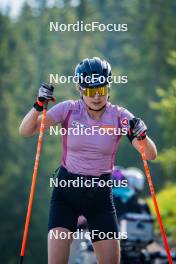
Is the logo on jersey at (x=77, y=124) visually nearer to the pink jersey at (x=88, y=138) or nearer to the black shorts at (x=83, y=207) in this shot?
the pink jersey at (x=88, y=138)

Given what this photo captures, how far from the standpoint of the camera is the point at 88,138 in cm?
674

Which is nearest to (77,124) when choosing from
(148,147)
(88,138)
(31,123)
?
(88,138)

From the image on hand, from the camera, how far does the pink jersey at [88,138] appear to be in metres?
6.77

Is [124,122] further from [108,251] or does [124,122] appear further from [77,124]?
[108,251]

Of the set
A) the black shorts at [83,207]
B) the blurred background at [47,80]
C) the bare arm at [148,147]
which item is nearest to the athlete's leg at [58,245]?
the black shorts at [83,207]

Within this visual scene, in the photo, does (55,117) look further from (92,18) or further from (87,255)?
(92,18)

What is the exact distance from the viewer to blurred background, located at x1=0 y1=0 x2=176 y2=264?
51456mm

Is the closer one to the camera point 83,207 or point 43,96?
point 83,207

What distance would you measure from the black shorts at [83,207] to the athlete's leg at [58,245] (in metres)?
0.07

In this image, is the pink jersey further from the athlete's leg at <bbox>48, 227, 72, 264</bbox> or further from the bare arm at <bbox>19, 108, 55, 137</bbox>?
the athlete's leg at <bbox>48, 227, 72, 264</bbox>

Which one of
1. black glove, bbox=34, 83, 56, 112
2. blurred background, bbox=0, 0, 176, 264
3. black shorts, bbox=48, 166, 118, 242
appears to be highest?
blurred background, bbox=0, 0, 176, 264

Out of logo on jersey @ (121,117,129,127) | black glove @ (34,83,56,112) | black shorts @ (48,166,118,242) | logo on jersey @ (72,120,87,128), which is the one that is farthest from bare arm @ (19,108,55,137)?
logo on jersey @ (121,117,129,127)

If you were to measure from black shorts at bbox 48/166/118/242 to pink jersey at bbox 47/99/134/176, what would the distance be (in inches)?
3.5

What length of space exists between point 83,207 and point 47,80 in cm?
5153
